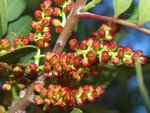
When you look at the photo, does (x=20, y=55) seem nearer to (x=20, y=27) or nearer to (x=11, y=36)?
(x=11, y=36)

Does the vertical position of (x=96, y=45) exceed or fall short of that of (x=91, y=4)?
it falls short

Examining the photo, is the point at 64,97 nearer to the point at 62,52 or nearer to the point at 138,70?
the point at 62,52

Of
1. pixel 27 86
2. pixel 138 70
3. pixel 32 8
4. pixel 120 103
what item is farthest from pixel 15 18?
pixel 120 103

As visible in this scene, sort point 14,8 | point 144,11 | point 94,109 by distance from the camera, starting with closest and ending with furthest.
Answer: point 144,11
point 14,8
point 94,109

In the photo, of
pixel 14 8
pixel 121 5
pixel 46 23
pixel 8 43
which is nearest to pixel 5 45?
pixel 8 43

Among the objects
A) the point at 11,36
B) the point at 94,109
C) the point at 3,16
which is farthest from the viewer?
the point at 94,109

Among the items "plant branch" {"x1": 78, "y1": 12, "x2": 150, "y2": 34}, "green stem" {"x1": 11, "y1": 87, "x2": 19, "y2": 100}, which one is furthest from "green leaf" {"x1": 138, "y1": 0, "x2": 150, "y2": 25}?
"green stem" {"x1": 11, "y1": 87, "x2": 19, "y2": 100}

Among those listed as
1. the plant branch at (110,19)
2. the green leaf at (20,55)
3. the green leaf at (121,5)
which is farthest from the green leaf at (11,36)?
the green leaf at (121,5)
